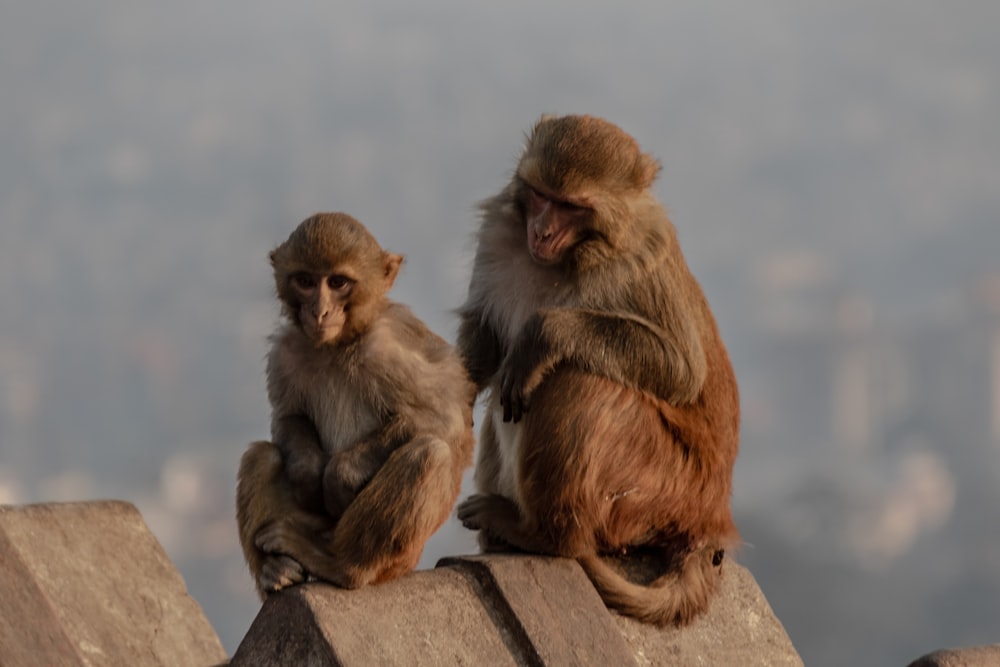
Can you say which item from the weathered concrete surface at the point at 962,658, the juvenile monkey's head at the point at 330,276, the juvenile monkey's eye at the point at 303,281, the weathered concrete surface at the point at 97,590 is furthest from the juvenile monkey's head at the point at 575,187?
the weathered concrete surface at the point at 962,658

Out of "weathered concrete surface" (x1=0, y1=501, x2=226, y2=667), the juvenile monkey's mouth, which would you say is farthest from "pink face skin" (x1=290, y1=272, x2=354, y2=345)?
"weathered concrete surface" (x1=0, y1=501, x2=226, y2=667)

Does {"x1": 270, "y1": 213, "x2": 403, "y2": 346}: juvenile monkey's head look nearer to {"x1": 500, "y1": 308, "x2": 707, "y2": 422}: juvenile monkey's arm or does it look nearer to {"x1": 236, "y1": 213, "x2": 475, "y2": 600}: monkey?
{"x1": 236, "y1": 213, "x2": 475, "y2": 600}: monkey

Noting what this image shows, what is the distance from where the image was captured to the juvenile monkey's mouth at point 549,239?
24.1 feet

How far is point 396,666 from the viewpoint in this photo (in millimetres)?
6242

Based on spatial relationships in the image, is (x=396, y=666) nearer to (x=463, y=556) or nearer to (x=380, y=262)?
(x=463, y=556)

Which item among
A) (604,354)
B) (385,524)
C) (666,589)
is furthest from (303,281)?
(666,589)

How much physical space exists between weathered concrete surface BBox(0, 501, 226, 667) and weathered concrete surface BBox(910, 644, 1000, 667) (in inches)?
163

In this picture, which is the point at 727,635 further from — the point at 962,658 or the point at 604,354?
the point at 604,354

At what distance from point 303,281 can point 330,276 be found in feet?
0.41

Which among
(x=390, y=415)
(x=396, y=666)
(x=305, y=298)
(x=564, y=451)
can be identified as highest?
(x=305, y=298)

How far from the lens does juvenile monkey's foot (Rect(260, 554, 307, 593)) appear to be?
6.30 m

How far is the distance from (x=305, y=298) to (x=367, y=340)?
13.6 inches

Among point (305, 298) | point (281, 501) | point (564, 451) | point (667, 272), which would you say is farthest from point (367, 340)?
point (667, 272)

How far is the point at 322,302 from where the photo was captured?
6246 millimetres
